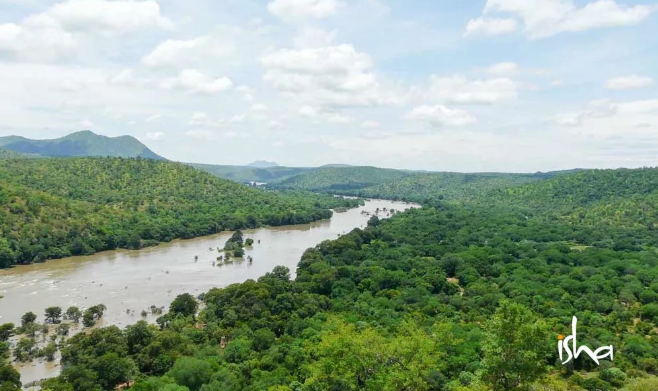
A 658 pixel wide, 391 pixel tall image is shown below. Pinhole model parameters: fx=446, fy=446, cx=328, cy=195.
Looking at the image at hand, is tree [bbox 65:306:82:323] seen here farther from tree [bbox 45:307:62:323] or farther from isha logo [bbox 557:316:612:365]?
isha logo [bbox 557:316:612:365]

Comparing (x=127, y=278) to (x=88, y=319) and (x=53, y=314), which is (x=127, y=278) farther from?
(x=88, y=319)

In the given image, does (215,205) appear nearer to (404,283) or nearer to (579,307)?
(404,283)

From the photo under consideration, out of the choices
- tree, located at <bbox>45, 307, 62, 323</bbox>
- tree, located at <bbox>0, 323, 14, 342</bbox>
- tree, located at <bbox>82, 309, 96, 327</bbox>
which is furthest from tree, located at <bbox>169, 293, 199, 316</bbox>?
tree, located at <bbox>0, 323, 14, 342</bbox>

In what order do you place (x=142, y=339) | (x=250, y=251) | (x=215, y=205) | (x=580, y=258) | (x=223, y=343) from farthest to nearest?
1. (x=215, y=205)
2. (x=250, y=251)
3. (x=580, y=258)
4. (x=223, y=343)
5. (x=142, y=339)

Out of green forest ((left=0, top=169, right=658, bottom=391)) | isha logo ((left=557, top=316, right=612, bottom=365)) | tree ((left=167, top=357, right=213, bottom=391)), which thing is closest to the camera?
isha logo ((left=557, top=316, right=612, bottom=365))

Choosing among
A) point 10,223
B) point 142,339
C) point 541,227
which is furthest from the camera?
point 541,227

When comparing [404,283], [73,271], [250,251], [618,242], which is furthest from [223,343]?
[618,242]

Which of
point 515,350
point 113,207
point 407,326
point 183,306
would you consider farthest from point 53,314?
point 113,207
